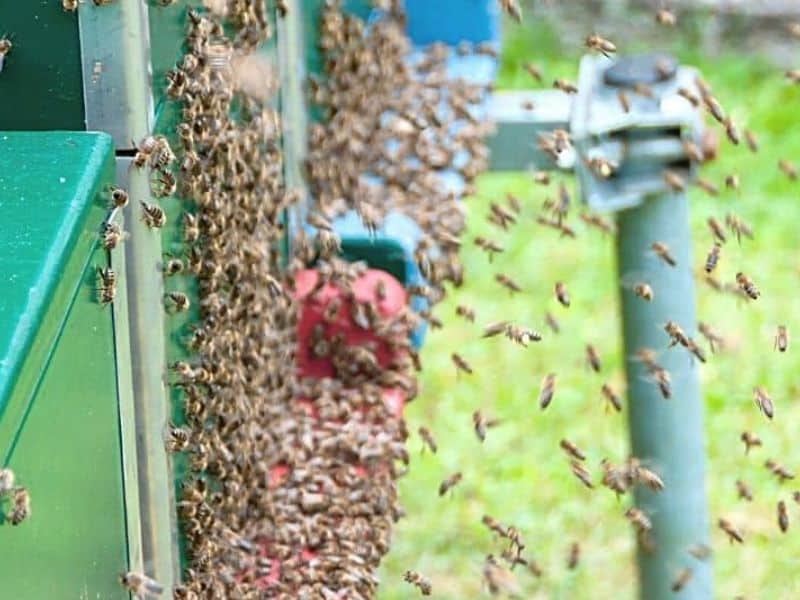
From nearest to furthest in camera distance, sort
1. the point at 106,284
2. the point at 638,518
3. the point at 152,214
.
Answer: the point at 106,284, the point at 152,214, the point at 638,518

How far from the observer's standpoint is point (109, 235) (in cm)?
221

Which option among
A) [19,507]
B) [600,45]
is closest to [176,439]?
[19,507]

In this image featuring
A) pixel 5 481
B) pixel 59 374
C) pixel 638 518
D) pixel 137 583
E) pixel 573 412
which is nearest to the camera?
pixel 5 481

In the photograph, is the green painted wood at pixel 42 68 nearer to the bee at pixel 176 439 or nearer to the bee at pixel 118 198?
the bee at pixel 118 198

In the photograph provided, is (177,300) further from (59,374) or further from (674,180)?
(674,180)

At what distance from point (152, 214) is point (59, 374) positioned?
0.52 meters

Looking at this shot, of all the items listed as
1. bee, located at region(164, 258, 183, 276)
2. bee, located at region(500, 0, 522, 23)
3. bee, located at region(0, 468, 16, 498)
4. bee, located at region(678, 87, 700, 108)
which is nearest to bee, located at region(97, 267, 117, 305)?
bee, located at region(164, 258, 183, 276)

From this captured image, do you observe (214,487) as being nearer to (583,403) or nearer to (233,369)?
(233,369)

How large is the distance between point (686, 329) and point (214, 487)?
1.47 meters

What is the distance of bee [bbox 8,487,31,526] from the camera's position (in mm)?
1759

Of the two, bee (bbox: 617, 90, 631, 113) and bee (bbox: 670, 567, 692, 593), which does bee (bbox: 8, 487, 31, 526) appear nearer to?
bee (bbox: 617, 90, 631, 113)

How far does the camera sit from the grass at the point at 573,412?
582 cm

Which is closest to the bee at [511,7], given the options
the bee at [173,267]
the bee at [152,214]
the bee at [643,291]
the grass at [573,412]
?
the bee at [643,291]

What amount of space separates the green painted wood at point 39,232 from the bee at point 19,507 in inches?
2.7
